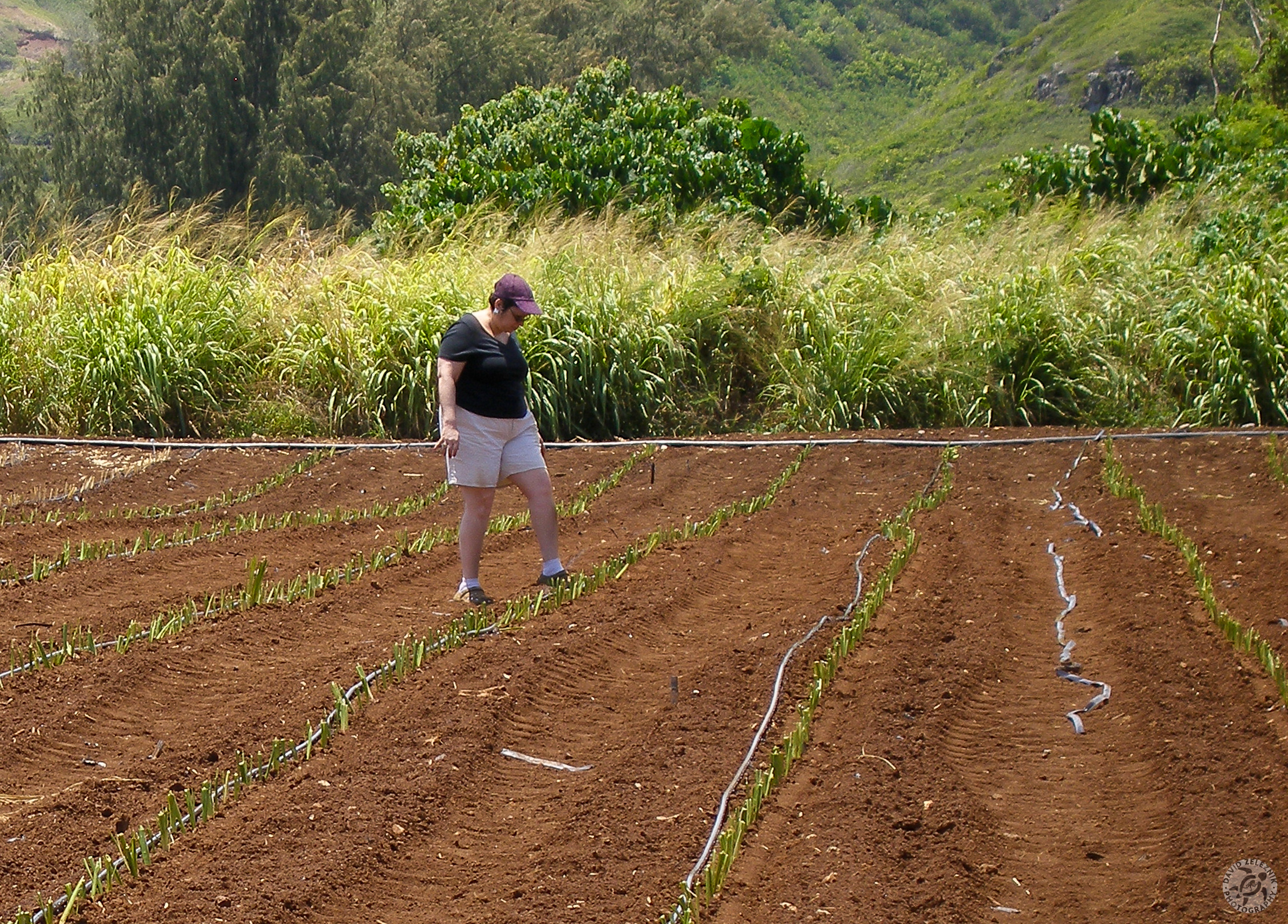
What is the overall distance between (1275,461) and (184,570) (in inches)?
262

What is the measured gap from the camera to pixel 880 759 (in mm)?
4070

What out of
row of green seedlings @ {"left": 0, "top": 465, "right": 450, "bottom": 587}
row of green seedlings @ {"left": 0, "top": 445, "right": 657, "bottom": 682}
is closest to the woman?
row of green seedlings @ {"left": 0, "top": 445, "right": 657, "bottom": 682}

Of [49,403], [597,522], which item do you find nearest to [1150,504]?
[597,522]

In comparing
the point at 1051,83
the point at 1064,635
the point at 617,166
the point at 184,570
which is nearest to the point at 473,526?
the point at 184,570

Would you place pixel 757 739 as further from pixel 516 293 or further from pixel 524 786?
pixel 516 293

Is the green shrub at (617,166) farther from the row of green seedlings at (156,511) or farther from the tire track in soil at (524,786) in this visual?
the tire track in soil at (524,786)

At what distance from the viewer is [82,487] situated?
9.18m

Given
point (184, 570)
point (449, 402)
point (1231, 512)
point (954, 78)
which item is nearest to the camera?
point (449, 402)

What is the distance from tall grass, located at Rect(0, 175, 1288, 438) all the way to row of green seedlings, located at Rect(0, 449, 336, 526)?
1.93m

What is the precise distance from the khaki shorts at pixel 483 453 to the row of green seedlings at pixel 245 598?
93 cm

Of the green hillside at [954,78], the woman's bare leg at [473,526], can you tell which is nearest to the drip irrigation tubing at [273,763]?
the woman's bare leg at [473,526]

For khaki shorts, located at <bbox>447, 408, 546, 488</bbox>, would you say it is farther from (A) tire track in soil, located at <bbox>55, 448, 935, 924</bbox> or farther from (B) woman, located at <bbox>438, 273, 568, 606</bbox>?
(A) tire track in soil, located at <bbox>55, 448, 935, 924</bbox>

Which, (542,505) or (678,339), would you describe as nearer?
(542,505)

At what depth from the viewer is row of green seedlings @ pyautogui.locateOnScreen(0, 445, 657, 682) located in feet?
16.7
